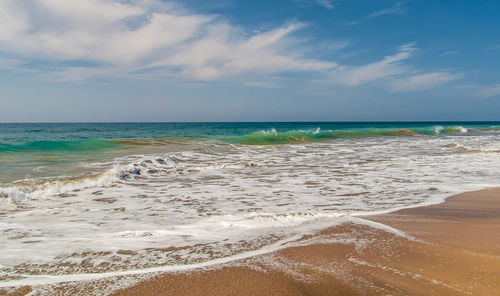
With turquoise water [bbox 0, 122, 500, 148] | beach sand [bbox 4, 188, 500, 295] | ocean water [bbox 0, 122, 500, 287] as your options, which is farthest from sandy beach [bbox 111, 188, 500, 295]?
turquoise water [bbox 0, 122, 500, 148]

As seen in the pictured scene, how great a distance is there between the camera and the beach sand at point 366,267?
7.82 ft

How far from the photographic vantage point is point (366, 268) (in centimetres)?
272

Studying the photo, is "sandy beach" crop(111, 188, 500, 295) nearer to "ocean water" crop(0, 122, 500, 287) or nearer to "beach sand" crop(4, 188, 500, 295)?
"beach sand" crop(4, 188, 500, 295)

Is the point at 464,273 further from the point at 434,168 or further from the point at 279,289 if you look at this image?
the point at 434,168

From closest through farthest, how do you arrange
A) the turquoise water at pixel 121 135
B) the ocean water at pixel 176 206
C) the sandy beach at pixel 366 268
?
the sandy beach at pixel 366 268 → the ocean water at pixel 176 206 → the turquoise water at pixel 121 135

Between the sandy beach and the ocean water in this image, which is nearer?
the sandy beach

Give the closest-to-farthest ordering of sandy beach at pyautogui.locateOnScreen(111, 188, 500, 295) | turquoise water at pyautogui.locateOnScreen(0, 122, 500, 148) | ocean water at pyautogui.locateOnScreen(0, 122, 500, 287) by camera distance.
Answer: sandy beach at pyautogui.locateOnScreen(111, 188, 500, 295), ocean water at pyautogui.locateOnScreen(0, 122, 500, 287), turquoise water at pyautogui.locateOnScreen(0, 122, 500, 148)

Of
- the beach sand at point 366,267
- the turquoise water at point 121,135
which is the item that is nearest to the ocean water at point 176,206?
the beach sand at point 366,267

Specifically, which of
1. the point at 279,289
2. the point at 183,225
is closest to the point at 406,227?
the point at 279,289

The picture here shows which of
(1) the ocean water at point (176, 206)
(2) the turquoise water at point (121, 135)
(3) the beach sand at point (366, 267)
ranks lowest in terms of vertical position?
(1) the ocean water at point (176, 206)

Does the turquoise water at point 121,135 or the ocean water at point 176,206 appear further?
the turquoise water at point 121,135

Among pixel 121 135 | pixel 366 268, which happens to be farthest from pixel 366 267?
pixel 121 135

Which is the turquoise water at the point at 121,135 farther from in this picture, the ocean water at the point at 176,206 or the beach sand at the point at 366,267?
the beach sand at the point at 366,267

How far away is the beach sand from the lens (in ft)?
7.82
